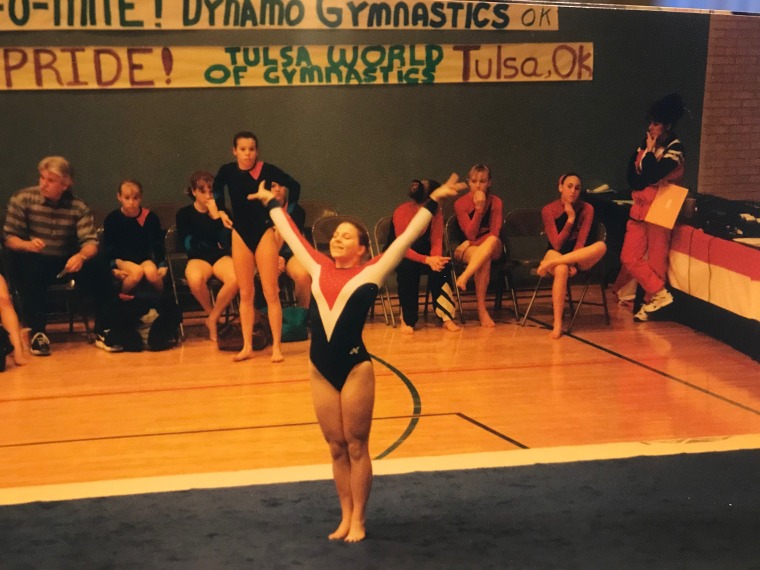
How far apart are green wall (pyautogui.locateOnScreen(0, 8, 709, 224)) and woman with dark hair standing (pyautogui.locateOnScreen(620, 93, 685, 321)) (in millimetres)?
1206

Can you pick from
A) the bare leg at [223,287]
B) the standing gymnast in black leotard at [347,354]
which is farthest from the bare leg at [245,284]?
the standing gymnast in black leotard at [347,354]

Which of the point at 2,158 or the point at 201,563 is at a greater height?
the point at 2,158

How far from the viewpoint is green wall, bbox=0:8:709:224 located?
854cm

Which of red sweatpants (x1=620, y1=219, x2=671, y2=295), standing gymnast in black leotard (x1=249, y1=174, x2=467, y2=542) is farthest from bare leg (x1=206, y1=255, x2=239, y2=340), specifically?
standing gymnast in black leotard (x1=249, y1=174, x2=467, y2=542)

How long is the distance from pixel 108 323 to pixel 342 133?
8.88 ft

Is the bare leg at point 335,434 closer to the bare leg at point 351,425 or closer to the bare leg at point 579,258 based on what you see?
the bare leg at point 351,425

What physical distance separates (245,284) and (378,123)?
2.58 metres

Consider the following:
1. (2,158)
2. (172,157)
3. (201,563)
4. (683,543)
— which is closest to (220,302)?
(172,157)

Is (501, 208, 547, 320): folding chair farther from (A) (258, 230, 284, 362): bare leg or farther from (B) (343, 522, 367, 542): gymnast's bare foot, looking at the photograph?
(B) (343, 522, 367, 542): gymnast's bare foot

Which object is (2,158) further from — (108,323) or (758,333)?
(758,333)

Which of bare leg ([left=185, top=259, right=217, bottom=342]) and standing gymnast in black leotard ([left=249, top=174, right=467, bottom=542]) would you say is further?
bare leg ([left=185, top=259, right=217, bottom=342])

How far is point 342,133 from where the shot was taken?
355 inches

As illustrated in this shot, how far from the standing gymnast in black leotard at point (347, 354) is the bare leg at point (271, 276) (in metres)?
2.74

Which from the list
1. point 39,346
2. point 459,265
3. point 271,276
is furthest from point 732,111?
point 39,346
